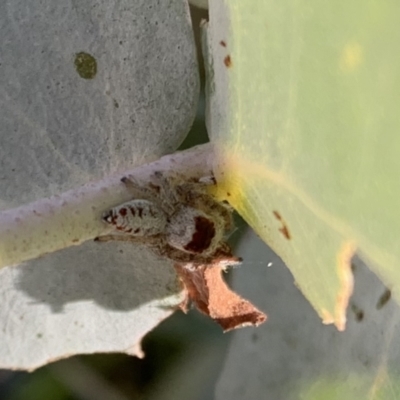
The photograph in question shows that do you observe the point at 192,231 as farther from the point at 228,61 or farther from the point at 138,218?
the point at 228,61

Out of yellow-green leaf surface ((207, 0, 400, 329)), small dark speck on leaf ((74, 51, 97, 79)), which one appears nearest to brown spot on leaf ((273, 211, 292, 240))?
yellow-green leaf surface ((207, 0, 400, 329))

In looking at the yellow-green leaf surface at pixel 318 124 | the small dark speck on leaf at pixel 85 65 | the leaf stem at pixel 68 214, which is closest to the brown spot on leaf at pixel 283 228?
the yellow-green leaf surface at pixel 318 124

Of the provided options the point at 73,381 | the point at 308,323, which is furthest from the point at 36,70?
the point at 73,381

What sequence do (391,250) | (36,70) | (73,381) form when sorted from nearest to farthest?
1. (391,250)
2. (36,70)
3. (73,381)

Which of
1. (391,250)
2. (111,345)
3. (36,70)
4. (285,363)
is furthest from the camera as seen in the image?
(285,363)

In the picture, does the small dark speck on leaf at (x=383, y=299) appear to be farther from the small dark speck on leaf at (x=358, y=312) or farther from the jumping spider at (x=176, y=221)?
the jumping spider at (x=176, y=221)

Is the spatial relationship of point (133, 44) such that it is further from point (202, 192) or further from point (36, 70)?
point (202, 192)

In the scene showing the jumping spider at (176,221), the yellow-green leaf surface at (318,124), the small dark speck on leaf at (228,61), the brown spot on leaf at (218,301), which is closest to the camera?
the yellow-green leaf surface at (318,124)

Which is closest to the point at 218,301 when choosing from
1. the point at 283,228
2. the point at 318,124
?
the point at 283,228
